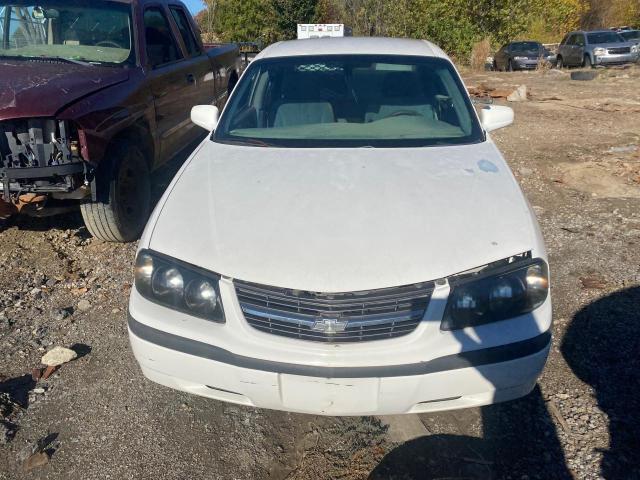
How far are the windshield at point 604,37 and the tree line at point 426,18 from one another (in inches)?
291

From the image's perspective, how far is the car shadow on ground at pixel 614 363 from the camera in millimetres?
2355

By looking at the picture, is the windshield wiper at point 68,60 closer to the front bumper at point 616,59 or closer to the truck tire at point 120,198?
the truck tire at point 120,198

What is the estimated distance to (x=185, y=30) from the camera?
6004 millimetres

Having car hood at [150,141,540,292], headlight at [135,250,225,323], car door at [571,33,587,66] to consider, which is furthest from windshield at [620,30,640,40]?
headlight at [135,250,225,323]

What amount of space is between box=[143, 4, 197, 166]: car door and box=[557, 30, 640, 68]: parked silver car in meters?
18.2

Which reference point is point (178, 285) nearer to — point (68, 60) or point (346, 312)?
point (346, 312)

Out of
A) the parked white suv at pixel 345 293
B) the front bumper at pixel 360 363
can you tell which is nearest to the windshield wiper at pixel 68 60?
the parked white suv at pixel 345 293

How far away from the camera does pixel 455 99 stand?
138 inches

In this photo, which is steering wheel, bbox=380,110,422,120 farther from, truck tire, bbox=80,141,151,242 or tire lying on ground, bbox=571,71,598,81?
tire lying on ground, bbox=571,71,598,81

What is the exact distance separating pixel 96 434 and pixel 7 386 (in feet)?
2.24

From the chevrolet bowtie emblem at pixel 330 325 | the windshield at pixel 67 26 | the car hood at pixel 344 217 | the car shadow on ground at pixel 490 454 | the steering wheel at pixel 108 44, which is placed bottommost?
the car shadow on ground at pixel 490 454

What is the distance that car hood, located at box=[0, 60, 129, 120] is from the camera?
3445 millimetres

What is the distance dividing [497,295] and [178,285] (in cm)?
124

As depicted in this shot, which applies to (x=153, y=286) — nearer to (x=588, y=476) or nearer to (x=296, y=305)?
(x=296, y=305)
